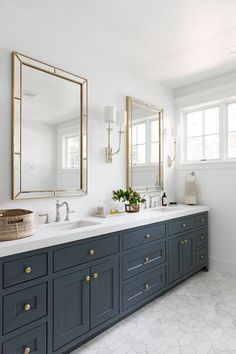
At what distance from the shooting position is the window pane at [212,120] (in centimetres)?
343

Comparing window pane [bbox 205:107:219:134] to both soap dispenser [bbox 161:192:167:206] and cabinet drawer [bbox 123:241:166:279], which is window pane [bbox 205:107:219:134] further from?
cabinet drawer [bbox 123:241:166:279]

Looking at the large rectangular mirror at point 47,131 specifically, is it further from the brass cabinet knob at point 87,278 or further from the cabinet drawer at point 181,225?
the cabinet drawer at point 181,225

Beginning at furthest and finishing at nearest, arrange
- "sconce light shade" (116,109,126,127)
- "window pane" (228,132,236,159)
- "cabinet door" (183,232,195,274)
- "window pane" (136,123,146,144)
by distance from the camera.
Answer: "window pane" (228,132,236,159) < "window pane" (136,123,146,144) < "cabinet door" (183,232,195,274) < "sconce light shade" (116,109,126,127)

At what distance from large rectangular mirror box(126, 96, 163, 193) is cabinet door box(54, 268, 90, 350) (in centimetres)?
143

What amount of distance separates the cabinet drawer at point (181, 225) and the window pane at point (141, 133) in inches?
41.9

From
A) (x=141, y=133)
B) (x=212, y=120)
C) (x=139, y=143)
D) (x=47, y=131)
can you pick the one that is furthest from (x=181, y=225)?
(x=47, y=131)

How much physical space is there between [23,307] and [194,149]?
9.74 feet

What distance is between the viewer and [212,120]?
11.4 ft

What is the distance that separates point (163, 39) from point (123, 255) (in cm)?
204

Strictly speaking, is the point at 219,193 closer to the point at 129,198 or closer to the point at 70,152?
the point at 129,198

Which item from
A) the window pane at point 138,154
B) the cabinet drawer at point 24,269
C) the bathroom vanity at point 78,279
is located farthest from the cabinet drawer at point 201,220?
the cabinet drawer at point 24,269

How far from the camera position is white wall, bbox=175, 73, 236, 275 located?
321 cm

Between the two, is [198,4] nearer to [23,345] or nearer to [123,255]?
[123,255]

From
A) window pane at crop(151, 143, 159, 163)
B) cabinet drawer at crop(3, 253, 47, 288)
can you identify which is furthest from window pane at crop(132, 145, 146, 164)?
cabinet drawer at crop(3, 253, 47, 288)
